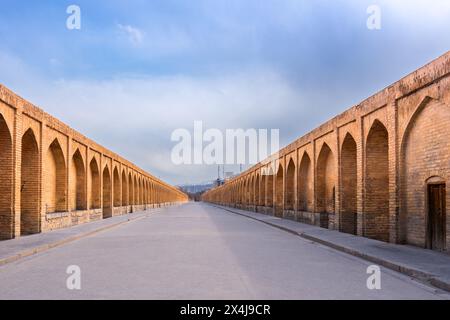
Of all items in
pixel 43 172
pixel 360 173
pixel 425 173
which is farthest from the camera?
pixel 43 172

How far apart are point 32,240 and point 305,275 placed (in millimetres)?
9196

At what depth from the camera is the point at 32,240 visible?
46.5 ft

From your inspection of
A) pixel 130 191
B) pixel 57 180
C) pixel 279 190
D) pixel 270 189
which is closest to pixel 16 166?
pixel 57 180

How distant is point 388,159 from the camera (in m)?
14.2

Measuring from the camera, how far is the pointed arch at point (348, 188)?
17.8 meters

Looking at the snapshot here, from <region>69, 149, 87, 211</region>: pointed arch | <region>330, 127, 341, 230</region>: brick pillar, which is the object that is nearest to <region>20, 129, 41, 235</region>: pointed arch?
<region>69, 149, 87, 211</region>: pointed arch

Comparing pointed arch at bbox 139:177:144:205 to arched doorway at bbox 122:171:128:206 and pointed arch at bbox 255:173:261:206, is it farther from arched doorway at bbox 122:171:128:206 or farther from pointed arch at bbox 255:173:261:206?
pointed arch at bbox 255:173:261:206

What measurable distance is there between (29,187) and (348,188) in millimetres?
11523

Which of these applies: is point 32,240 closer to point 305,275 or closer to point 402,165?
point 305,275

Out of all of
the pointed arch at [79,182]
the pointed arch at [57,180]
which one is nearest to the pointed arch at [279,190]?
the pointed arch at [79,182]

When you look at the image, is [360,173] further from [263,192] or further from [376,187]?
[263,192]

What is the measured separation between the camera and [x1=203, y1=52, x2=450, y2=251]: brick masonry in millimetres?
11188

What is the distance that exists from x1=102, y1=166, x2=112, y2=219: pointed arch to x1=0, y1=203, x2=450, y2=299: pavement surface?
1996cm

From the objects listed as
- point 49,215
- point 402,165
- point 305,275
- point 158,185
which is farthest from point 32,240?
point 158,185
